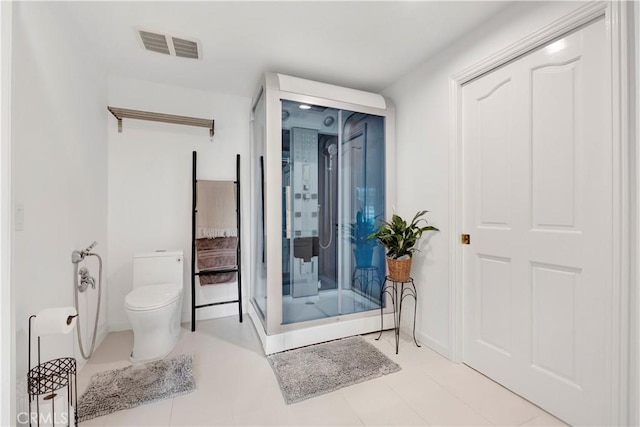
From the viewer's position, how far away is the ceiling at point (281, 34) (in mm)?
1726

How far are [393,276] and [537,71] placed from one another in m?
1.70

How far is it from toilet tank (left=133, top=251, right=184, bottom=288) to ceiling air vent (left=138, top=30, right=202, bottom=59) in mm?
1756

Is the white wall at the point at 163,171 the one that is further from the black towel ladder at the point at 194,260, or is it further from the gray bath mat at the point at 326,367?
the gray bath mat at the point at 326,367

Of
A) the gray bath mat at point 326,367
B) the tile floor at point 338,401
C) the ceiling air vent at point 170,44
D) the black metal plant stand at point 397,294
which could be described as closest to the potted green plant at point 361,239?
the black metal plant stand at point 397,294

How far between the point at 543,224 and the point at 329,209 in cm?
157

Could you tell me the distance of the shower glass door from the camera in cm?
237

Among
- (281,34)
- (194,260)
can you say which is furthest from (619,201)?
(194,260)

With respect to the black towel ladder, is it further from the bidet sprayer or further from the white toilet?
the bidet sprayer

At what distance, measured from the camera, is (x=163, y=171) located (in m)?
2.76

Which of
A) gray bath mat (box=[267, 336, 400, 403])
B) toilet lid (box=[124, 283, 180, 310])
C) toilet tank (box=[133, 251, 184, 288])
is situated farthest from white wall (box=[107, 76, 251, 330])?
gray bath mat (box=[267, 336, 400, 403])

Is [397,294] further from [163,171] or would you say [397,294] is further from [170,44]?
[170,44]

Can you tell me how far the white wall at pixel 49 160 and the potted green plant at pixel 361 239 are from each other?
214cm

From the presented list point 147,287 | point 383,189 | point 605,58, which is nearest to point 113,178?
point 147,287

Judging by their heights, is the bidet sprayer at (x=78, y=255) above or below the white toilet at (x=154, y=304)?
above
